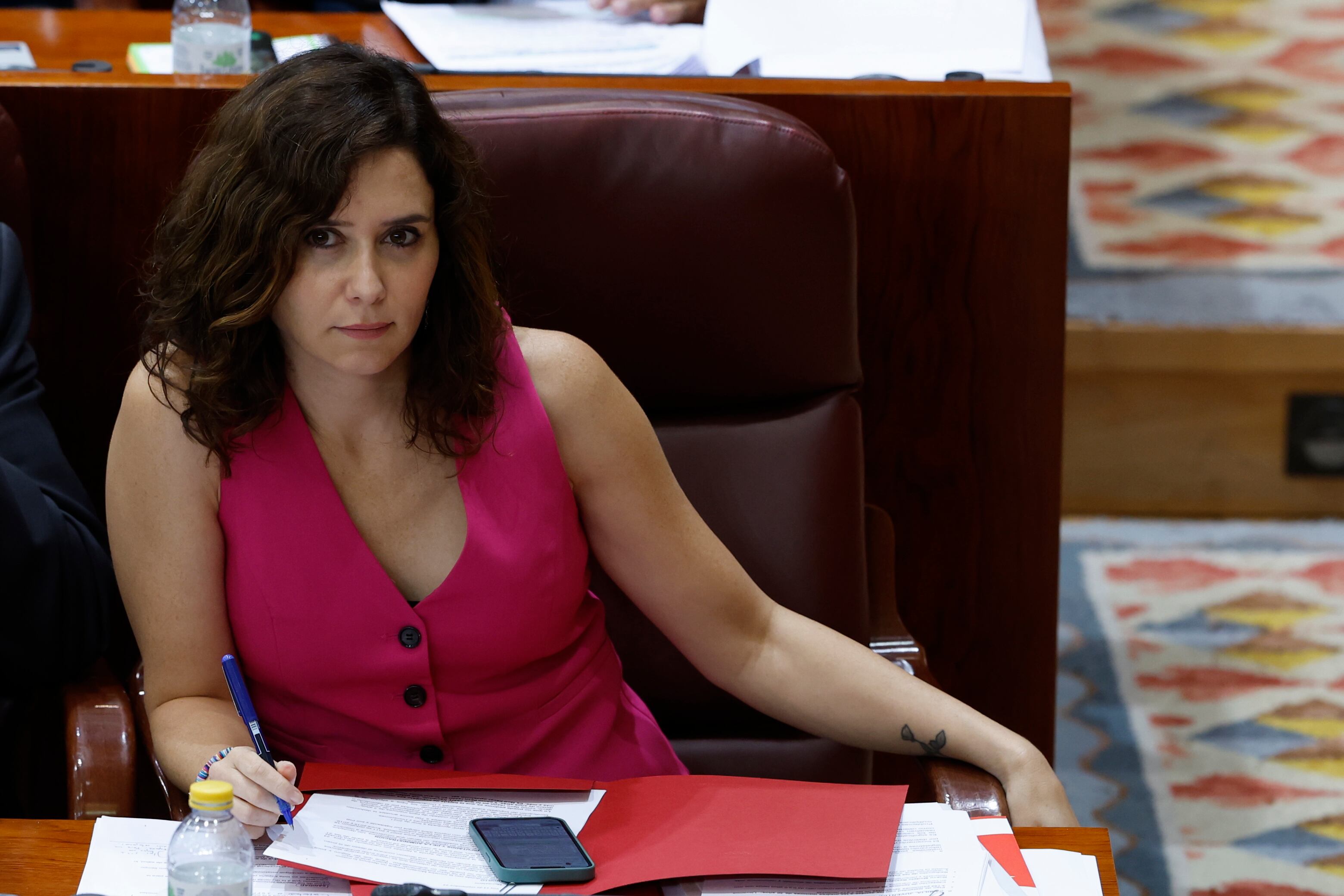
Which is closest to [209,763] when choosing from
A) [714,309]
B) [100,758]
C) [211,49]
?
[100,758]

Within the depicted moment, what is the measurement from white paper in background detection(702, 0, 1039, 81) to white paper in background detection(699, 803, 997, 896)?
950 mm

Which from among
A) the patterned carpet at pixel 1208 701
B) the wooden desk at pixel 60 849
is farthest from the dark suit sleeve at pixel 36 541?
the patterned carpet at pixel 1208 701

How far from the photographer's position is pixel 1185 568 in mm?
2793

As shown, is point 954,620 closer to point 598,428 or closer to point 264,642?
point 598,428

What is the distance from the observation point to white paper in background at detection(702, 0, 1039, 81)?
1.73m

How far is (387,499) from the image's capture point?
126cm

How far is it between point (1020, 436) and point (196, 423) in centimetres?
90

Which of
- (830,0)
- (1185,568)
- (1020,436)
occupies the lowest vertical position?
(1185,568)

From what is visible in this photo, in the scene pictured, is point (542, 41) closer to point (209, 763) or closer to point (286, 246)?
point (286, 246)

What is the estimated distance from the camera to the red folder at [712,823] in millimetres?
984

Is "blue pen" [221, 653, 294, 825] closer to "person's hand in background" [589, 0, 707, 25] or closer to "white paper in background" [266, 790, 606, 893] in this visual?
"white paper in background" [266, 790, 606, 893]

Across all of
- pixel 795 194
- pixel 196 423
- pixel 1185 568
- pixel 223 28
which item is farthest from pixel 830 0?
pixel 1185 568

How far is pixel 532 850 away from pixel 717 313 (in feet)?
2.01

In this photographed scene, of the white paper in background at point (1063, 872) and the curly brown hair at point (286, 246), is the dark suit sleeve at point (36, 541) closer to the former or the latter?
the curly brown hair at point (286, 246)
